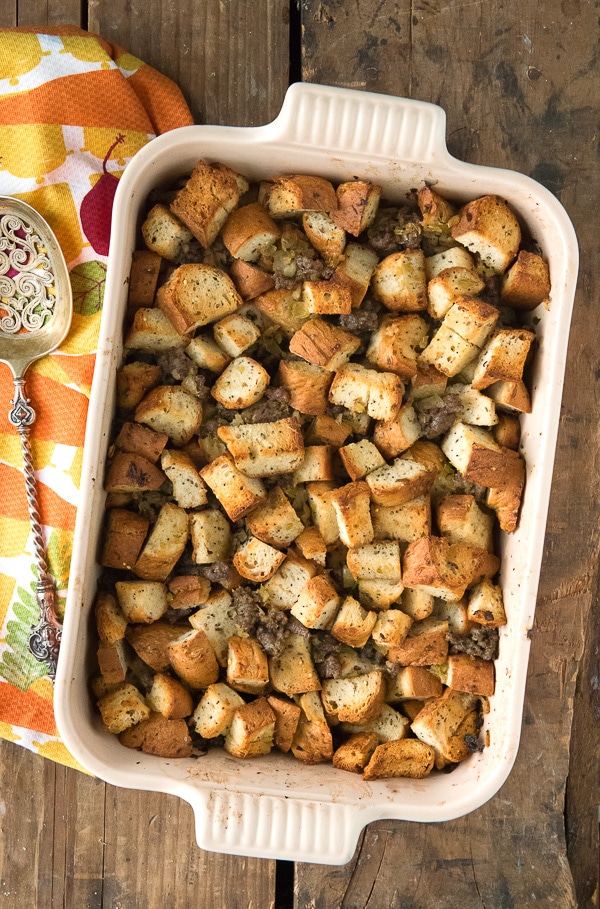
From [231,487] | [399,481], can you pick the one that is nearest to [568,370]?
[399,481]

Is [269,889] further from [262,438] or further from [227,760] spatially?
[262,438]

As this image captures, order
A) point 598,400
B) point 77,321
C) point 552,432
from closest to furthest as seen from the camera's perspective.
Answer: point 552,432
point 77,321
point 598,400

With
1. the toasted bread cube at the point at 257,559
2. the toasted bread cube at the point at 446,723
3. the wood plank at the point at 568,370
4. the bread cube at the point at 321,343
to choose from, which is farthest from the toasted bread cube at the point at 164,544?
the wood plank at the point at 568,370

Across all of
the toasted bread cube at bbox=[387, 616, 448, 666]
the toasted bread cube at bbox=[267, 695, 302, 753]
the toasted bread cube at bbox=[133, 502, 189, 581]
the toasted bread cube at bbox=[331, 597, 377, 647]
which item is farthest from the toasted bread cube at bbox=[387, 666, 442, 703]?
the toasted bread cube at bbox=[133, 502, 189, 581]

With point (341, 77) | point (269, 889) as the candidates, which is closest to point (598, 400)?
point (341, 77)

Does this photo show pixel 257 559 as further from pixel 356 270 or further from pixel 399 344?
pixel 356 270

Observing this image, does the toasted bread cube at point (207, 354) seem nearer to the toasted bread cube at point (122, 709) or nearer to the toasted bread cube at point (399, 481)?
the toasted bread cube at point (399, 481)
